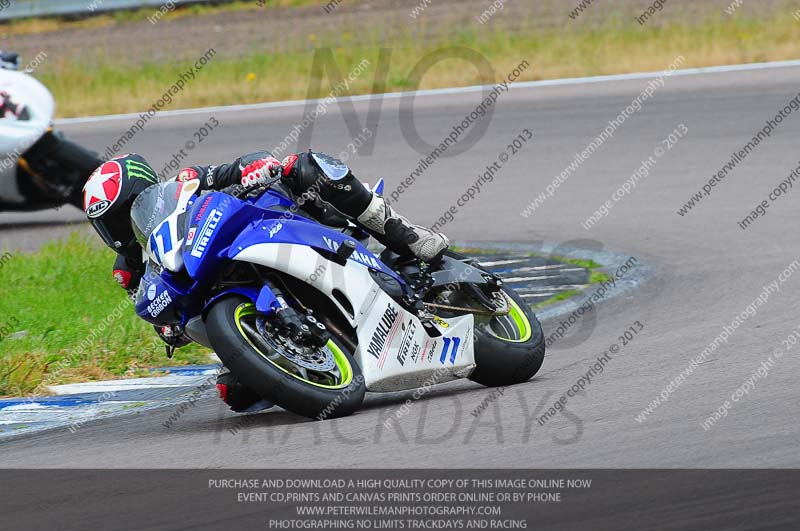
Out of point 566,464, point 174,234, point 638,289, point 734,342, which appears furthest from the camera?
point 638,289

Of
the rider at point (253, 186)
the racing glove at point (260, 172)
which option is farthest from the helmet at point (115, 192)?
the racing glove at point (260, 172)

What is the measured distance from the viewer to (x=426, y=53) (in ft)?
60.7

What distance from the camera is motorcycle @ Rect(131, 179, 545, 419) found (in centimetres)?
Answer: 555

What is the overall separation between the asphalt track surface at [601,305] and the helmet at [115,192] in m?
0.96

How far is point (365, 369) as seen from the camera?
5.80m

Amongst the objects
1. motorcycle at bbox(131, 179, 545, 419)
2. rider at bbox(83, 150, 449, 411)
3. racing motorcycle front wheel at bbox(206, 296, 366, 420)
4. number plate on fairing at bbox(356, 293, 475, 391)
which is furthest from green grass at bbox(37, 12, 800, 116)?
racing motorcycle front wheel at bbox(206, 296, 366, 420)

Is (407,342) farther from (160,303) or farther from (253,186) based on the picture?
(160,303)

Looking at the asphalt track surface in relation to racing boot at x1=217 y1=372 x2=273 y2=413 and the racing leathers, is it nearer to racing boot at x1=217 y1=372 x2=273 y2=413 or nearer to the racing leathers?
racing boot at x1=217 y1=372 x2=273 y2=413

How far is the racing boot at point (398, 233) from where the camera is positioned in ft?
20.2

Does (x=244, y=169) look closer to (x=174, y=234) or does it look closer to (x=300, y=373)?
(x=174, y=234)

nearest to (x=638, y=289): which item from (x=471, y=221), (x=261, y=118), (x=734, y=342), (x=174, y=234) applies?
(x=734, y=342)

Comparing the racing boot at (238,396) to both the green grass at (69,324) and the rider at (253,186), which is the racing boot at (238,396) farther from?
the green grass at (69,324)

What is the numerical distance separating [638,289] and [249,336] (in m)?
4.01

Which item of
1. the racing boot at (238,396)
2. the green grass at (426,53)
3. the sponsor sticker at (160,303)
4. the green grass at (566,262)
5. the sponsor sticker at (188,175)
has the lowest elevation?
the green grass at (426,53)
